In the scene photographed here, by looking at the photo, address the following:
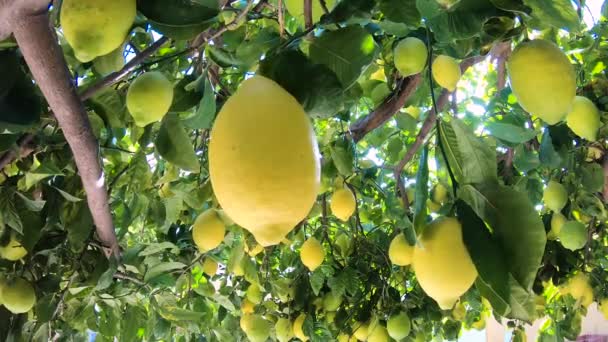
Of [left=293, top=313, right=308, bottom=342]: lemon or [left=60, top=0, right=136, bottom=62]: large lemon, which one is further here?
[left=293, top=313, right=308, bottom=342]: lemon

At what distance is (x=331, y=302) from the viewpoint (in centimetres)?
155

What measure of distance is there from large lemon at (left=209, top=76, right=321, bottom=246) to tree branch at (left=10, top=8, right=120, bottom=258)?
20cm

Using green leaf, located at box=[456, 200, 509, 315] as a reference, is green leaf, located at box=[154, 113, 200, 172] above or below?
below

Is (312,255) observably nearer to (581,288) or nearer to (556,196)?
(556,196)

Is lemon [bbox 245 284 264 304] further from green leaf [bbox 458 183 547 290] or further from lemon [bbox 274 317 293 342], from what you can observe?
green leaf [bbox 458 183 547 290]

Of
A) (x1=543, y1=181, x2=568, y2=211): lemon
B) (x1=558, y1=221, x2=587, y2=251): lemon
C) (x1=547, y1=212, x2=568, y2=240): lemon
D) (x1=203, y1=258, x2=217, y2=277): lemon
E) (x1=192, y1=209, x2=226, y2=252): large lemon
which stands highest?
(x1=192, y1=209, x2=226, y2=252): large lemon

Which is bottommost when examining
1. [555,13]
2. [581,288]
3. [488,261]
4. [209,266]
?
[581,288]

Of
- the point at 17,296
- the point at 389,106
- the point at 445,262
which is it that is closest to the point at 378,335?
the point at 389,106

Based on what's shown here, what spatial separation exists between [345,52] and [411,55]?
0.32m

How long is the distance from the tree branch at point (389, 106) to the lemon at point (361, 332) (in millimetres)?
572

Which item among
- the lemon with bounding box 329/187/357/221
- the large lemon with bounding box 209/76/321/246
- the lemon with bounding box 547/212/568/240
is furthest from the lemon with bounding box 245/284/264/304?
the large lemon with bounding box 209/76/321/246

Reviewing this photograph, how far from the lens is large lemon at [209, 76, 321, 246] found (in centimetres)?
36

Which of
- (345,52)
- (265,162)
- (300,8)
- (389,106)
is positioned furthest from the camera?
(389,106)

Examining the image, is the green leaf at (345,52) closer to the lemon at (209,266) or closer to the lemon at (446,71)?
the lemon at (446,71)
